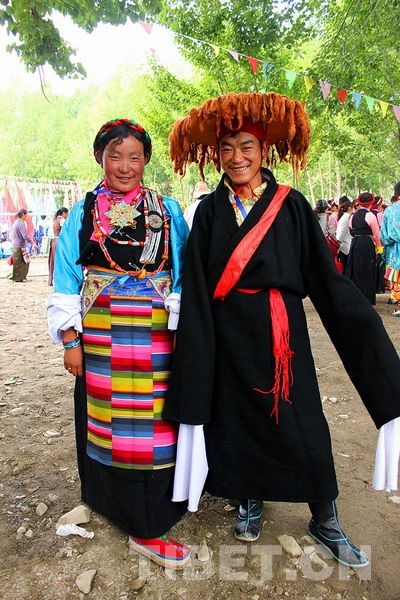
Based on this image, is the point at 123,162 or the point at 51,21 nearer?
the point at 123,162

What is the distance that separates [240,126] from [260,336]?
0.89 m

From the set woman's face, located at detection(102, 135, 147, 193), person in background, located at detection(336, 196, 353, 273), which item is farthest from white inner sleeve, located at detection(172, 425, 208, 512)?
person in background, located at detection(336, 196, 353, 273)

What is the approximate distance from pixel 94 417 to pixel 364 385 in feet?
3.93

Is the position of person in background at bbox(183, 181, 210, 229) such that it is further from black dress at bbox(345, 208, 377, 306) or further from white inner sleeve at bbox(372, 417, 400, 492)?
black dress at bbox(345, 208, 377, 306)

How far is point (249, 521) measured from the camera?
229cm

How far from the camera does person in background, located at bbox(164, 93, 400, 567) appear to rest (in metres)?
2.00

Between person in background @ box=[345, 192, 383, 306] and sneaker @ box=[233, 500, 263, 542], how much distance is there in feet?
20.1

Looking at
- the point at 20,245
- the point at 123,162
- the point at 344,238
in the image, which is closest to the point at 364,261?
the point at 344,238

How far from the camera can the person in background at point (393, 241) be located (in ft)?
23.0

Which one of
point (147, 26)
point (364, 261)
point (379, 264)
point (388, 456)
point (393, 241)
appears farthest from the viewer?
point (379, 264)

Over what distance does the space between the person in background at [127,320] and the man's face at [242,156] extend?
334 millimetres

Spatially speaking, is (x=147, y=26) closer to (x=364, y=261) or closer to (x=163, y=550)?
(x=364, y=261)

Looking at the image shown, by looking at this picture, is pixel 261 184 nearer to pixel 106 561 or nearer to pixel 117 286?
pixel 117 286

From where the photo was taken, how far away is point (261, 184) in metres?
2.17
